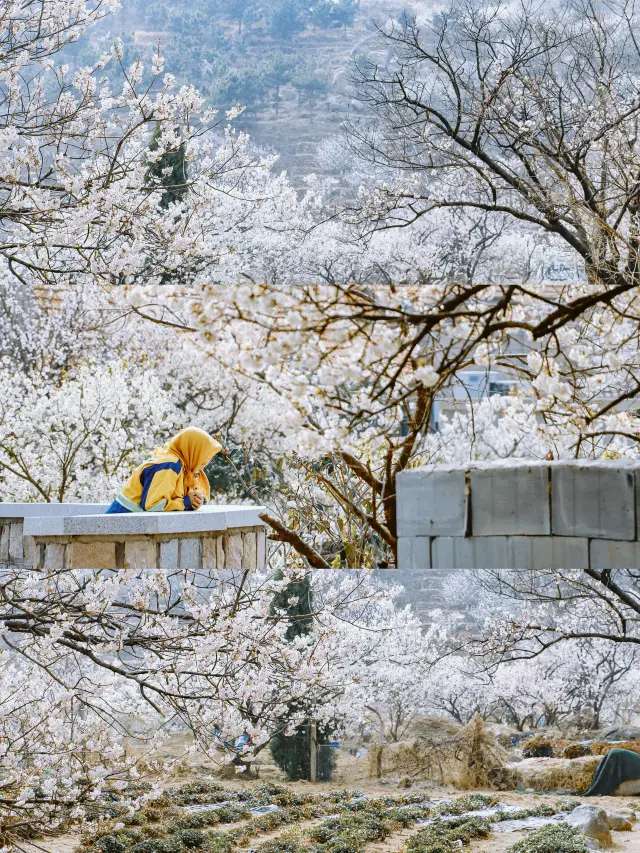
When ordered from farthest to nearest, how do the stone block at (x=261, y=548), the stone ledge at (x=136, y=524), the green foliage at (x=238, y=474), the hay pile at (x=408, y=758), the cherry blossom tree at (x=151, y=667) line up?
the hay pile at (x=408, y=758) < the green foliage at (x=238, y=474) < the stone block at (x=261, y=548) < the cherry blossom tree at (x=151, y=667) < the stone ledge at (x=136, y=524)

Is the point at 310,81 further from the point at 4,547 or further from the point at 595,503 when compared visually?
the point at 4,547

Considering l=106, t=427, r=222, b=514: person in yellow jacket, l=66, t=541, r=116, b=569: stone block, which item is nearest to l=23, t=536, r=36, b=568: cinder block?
l=66, t=541, r=116, b=569: stone block

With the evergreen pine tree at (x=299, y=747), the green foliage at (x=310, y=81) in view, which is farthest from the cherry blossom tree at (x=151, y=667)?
the green foliage at (x=310, y=81)

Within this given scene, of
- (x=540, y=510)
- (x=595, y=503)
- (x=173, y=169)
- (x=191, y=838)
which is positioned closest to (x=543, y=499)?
(x=540, y=510)

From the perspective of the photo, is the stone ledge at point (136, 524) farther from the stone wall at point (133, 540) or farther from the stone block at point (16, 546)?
the stone block at point (16, 546)

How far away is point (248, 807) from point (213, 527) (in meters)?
2.27

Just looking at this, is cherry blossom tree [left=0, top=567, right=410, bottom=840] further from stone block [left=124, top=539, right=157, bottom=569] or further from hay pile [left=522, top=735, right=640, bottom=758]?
hay pile [left=522, top=735, right=640, bottom=758]

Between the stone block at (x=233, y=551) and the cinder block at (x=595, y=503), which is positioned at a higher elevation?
the cinder block at (x=595, y=503)

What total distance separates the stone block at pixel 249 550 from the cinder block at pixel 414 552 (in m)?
0.60

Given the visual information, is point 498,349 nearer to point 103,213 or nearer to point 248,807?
point 103,213

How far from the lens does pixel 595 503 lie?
3.28m

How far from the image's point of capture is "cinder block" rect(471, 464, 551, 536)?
3271 millimetres

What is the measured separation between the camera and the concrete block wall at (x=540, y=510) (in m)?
3.26

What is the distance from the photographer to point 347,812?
4879 mm
